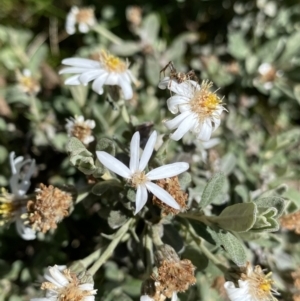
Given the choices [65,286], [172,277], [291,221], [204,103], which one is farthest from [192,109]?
[291,221]

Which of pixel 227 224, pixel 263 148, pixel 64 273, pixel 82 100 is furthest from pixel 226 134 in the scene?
pixel 64 273

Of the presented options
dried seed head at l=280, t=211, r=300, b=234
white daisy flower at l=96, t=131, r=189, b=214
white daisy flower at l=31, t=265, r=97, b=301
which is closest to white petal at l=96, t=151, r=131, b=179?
white daisy flower at l=96, t=131, r=189, b=214

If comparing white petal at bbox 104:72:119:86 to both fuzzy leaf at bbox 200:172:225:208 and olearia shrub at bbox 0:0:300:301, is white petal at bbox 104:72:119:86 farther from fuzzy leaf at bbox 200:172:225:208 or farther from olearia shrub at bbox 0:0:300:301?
fuzzy leaf at bbox 200:172:225:208

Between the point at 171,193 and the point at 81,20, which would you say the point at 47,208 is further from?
the point at 81,20

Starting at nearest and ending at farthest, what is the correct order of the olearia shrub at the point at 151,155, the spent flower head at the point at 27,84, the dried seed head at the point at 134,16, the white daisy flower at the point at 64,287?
the white daisy flower at the point at 64,287, the olearia shrub at the point at 151,155, the spent flower head at the point at 27,84, the dried seed head at the point at 134,16

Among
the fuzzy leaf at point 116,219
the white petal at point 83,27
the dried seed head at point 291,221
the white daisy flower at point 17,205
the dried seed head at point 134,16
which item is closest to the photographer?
the fuzzy leaf at point 116,219

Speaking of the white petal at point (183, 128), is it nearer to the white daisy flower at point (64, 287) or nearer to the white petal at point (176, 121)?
the white petal at point (176, 121)

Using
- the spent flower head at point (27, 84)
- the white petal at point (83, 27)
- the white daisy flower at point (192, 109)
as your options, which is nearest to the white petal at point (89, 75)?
the white daisy flower at point (192, 109)

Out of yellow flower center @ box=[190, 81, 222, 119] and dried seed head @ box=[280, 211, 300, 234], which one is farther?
dried seed head @ box=[280, 211, 300, 234]
